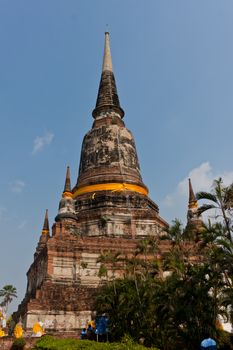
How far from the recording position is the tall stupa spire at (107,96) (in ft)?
136

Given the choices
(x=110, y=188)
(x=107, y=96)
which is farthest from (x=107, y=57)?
(x=110, y=188)

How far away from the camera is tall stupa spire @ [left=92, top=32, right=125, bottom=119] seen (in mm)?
41344

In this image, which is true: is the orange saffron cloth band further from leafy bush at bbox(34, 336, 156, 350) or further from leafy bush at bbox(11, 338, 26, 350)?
leafy bush at bbox(34, 336, 156, 350)

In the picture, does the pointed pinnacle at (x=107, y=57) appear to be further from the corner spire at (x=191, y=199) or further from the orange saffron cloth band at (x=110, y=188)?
the corner spire at (x=191, y=199)

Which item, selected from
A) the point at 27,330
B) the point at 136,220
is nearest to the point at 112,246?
the point at 136,220

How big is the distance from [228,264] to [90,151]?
25.8 meters

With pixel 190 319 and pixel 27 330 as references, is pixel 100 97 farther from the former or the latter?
pixel 190 319

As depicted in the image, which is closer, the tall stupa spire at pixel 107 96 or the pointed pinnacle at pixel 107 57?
the tall stupa spire at pixel 107 96

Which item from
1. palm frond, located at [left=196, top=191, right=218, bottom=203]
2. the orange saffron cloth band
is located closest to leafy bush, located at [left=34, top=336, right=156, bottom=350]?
palm frond, located at [left=196, top=191, right=218, bottom=203]

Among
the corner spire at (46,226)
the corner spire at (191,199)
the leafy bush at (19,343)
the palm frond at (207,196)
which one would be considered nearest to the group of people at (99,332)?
the leafy bush at (19,343)

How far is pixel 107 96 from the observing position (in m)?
42.2

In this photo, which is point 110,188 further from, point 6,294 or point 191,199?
point 6,294

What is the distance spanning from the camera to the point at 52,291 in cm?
2478

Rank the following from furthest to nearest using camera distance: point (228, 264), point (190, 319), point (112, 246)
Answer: point (112, 246) → point (190, 319) → point (228, 264)
